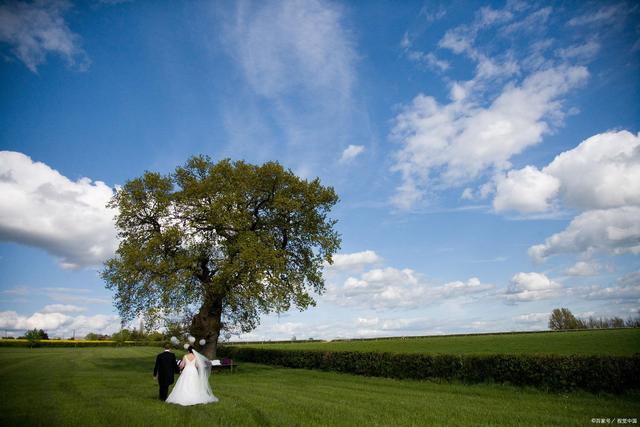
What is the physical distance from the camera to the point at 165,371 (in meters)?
15.5

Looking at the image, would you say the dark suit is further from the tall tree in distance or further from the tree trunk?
the tall tree in distance

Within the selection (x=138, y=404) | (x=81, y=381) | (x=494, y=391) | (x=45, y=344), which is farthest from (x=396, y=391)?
(x=45, y=344)

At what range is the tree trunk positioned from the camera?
31.3 meters

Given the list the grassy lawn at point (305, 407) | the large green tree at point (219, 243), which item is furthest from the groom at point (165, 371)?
the large green tree at point (219, 243)

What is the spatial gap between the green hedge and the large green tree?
5860mm

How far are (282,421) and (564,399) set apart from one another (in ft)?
40.0

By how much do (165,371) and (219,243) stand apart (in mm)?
15438

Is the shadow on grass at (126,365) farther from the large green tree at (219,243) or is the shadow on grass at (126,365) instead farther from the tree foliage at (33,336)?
the tree foliage at (33,336)

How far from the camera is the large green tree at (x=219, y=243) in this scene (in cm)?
2859

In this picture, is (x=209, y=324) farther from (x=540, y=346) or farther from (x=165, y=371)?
(x=540, y=346)

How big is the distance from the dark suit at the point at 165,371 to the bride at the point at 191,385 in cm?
65

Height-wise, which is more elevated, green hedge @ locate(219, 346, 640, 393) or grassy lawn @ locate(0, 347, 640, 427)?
green hedge @ locate(219, 346, 640, 393)

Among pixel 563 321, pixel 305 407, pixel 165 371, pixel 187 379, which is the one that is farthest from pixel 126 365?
pixel 563 321

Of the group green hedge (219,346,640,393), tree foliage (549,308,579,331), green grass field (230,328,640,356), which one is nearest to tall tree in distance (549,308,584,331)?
tree foliage (549,308,579,331)
